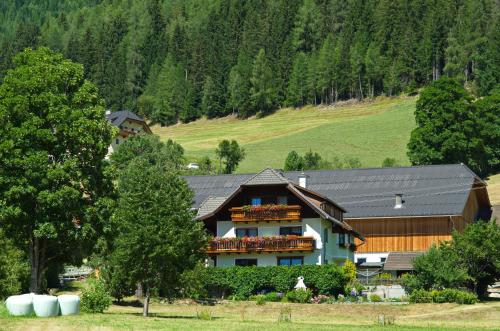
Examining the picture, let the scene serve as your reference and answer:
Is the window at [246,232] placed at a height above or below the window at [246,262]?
above

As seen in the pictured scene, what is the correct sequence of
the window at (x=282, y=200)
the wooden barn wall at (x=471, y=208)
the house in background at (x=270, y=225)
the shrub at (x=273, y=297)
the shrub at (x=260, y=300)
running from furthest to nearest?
the wooden barn wall at (x=471, y=208) < the window at (x=282, y=200) < the house in background at (x=270, y=225) < the shrub at (x=273, y=297) < the shrub at (x=260, y=300)

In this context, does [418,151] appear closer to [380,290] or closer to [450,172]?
[450,172]

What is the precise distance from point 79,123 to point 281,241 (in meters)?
22.9

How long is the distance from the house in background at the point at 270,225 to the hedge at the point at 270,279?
2.55m

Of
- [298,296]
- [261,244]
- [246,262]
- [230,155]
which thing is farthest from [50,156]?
[230,155]

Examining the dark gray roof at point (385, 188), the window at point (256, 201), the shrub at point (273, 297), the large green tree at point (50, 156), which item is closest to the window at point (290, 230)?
the window at point (256, 201)

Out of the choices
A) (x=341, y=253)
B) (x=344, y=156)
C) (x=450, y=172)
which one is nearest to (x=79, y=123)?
(x=341, y=253)

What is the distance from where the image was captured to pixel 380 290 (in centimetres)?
6569

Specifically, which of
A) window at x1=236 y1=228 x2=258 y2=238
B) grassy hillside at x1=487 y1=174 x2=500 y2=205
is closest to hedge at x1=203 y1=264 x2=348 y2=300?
window at x1=236 y1=228 x2=258 y2=238

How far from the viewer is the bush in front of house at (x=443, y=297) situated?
Answer: 2256 inches

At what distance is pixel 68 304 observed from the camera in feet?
130

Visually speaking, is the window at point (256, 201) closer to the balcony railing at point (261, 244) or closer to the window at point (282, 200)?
the window at point (282, 200)

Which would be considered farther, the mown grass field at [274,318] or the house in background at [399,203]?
the house in background at [399,203]

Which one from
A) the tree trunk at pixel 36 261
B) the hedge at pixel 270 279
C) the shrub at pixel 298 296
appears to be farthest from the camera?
the hedge at pixel 270 279
